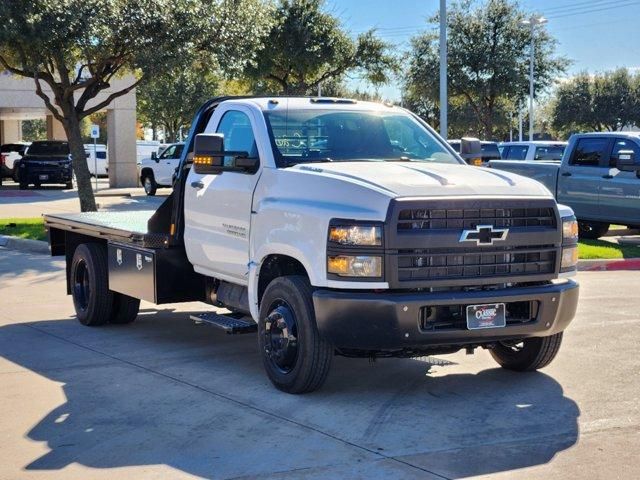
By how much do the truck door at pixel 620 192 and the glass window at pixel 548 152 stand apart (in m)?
5.11

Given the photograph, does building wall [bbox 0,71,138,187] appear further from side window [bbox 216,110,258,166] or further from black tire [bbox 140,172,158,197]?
side window [bbox 216,110,258,166]

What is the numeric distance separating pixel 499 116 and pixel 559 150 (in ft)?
105

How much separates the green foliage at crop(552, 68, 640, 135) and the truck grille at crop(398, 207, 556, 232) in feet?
191

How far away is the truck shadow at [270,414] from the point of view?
18.5 feet

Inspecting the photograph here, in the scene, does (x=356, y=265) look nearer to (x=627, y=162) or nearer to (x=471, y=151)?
(x=471, y=151)

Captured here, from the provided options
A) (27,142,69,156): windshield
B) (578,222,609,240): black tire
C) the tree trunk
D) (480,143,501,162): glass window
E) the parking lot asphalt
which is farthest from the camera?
(27,142,69,156): windshield

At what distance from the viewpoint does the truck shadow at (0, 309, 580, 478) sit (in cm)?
565

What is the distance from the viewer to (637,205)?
56.7 ft

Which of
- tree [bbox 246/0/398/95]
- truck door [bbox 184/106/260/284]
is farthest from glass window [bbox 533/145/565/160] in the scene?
truck door [bbox 184/106/260/284]

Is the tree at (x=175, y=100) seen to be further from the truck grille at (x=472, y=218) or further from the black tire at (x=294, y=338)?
the truck grille at (x=472, y=218)

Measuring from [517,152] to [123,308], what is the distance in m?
15.1

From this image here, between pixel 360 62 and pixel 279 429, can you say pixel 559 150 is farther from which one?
pixel 279 429

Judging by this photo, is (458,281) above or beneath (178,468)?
above

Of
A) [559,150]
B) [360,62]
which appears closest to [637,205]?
[559,150]
